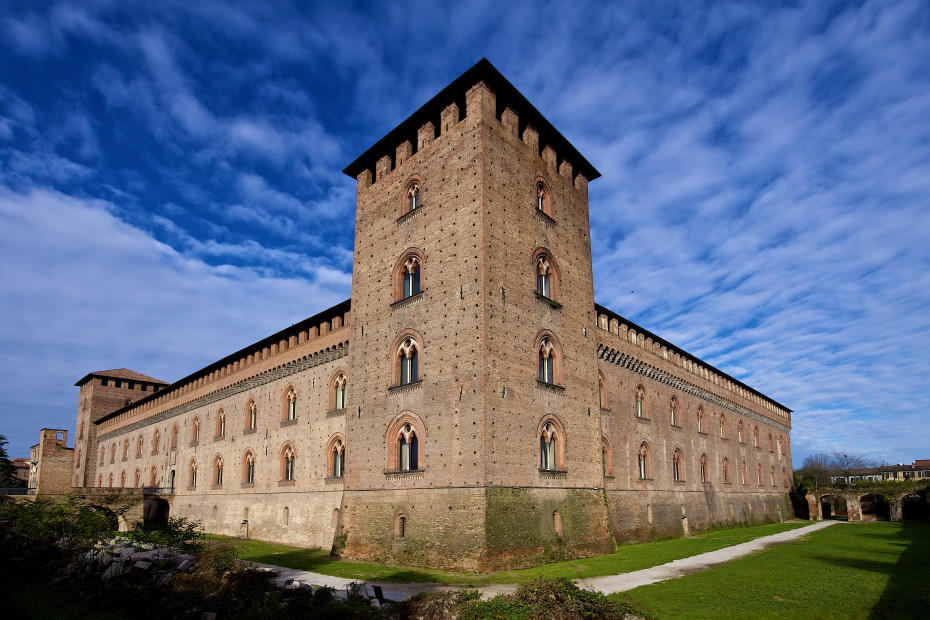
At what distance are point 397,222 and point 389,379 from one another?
5.46 m

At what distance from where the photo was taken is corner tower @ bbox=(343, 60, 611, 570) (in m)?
17.1

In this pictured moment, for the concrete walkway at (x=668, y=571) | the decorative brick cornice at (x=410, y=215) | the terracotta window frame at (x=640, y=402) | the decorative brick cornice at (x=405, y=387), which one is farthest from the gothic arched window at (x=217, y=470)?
the concrete walkway at (x=668, y=571)

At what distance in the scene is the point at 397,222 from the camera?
21.4 metres

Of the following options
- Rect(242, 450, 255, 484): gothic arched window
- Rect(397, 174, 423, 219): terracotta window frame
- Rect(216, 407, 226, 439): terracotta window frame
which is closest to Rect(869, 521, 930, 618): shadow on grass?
Rect(397, 174, 423, 219): terracotta window frame

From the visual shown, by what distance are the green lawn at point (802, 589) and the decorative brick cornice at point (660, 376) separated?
9.16 metres

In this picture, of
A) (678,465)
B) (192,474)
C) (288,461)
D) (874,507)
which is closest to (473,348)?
(288,461)

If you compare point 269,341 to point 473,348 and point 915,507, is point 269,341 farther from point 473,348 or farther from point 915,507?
point 915,507

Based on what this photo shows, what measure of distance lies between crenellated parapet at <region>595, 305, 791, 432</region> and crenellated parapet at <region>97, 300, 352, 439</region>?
34.9ft

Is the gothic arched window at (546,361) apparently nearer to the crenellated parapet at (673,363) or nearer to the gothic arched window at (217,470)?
the crenellated parapet at (673,363)

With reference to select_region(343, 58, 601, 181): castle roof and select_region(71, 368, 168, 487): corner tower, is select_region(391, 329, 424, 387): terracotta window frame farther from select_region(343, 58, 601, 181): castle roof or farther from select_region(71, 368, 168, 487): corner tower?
select_region(71, 368, 168, 487): corner tower

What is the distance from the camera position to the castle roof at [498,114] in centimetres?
1986

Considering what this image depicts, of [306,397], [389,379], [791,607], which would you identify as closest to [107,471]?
[306,397]

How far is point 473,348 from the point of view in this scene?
17.6m

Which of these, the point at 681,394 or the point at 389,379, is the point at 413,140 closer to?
the point at 389,379
